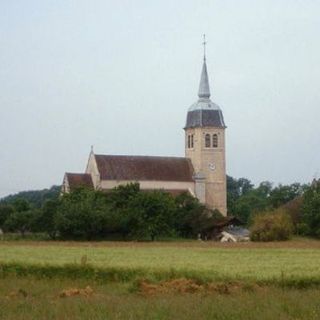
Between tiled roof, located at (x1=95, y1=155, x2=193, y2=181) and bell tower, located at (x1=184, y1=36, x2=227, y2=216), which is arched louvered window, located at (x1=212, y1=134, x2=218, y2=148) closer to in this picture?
bell tower, located at (x1=184, y1=36, x2=227, y2=216)

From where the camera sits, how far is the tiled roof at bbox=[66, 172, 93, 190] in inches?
3370

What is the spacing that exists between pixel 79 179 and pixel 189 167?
13.2 metres

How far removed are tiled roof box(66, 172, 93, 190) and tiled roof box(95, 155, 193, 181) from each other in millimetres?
2189

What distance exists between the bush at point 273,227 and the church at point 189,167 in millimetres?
23567

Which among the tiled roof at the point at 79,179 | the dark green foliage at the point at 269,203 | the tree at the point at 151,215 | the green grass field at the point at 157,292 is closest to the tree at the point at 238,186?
the dark green foliage at the point at 269,203

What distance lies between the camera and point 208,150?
300 feet

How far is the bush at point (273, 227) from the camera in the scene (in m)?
63.1

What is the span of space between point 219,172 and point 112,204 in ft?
74.3

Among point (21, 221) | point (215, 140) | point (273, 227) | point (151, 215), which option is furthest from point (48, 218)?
point (215, 140)

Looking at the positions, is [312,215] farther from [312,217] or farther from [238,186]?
[238,186]

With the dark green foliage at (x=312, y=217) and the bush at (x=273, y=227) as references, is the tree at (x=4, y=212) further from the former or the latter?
the dark green foliage at (x=312, y=217)

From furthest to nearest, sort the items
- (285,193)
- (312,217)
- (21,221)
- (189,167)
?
(285,193) → (189,167) → (21,221) → (312,217)

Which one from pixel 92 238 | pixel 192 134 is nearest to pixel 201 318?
pixel 92 238

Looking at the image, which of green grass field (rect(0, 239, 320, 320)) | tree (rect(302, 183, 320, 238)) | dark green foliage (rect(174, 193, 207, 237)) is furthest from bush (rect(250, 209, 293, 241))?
green grass field (rect(0, 239, 320, 320))
